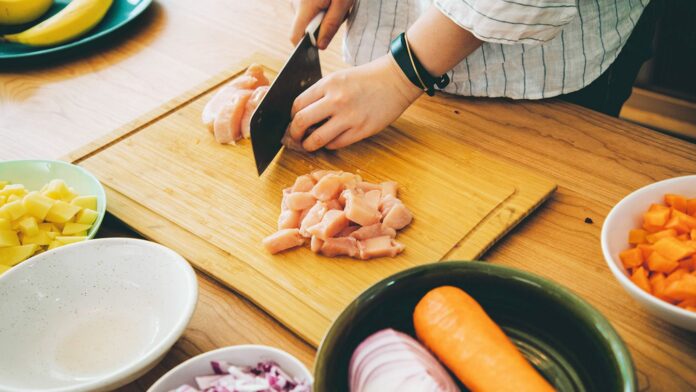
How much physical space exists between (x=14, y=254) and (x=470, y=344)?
877mm

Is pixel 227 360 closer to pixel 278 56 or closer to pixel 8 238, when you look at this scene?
pixel 8 238

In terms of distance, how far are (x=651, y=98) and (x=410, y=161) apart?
6.58 feet

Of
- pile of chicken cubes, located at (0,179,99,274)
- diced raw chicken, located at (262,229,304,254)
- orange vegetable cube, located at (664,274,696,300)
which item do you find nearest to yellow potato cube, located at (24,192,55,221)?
pile of chicken cubes, located at (0,179,99,274)

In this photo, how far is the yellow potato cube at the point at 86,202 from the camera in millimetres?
1268

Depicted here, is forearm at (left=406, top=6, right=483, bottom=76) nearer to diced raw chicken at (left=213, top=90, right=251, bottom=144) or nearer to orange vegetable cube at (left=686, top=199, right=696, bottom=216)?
diced raw chicken at (left=213, top=90, right=251, bottom=144)

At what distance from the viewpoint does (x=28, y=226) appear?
1.17 metres

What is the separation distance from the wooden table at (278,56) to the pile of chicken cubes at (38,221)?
15 centimetres

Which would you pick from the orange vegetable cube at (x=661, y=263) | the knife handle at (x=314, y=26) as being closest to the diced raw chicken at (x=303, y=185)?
the knife handle at (x=314, y=26)

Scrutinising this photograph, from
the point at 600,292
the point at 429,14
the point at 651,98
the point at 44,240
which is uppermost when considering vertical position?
the point at 429,14

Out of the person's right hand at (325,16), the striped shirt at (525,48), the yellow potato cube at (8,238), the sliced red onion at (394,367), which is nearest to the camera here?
the sliced red onion at (394,367)

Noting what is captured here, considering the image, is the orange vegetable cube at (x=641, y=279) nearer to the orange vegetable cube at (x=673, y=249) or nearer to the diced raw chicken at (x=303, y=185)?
the orange vegetable cube at (x=673, y=249)

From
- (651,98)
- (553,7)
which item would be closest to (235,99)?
(553,7)

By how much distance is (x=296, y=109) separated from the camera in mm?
1500

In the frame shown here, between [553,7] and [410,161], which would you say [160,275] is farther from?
[553,7]
